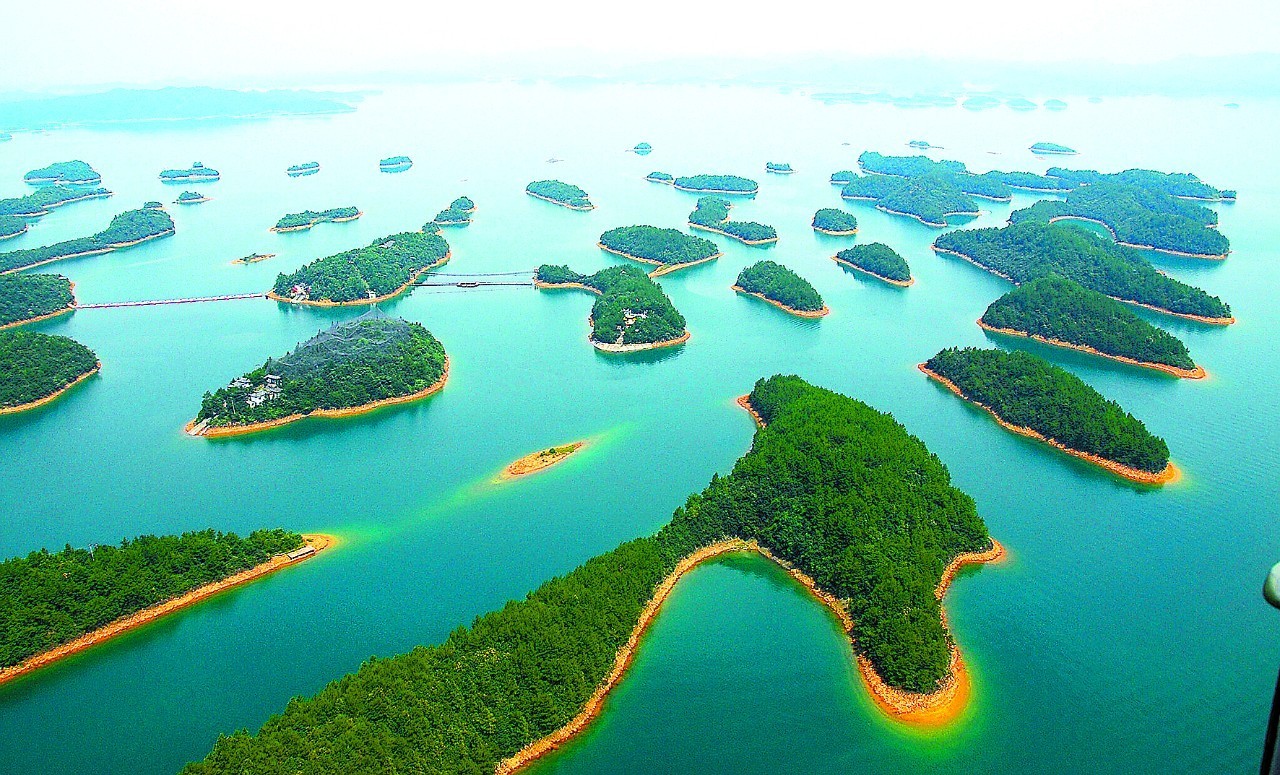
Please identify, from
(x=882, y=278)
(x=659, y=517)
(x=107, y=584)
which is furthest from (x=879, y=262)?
(x=107, y=584)

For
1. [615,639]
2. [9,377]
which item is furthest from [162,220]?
[615,639]

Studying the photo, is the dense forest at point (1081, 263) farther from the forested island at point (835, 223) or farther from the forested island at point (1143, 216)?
the forested island at point (835, 223)

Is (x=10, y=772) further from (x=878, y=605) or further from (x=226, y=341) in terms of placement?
(x=226, y=341)

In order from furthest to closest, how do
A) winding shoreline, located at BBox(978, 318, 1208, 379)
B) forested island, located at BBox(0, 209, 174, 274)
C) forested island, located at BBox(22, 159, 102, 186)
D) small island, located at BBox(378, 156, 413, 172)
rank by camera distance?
small island, located at BBox(378, 156, 413, 172), forested island, located at BBox(22, 159, 102, 186), forested island, located at BBox(0, 209, 174, 274), winding shoreline, located at BBox(978, 318, 1208, 379)

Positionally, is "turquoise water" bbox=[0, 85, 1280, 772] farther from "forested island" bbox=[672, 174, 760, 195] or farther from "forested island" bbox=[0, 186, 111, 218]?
"forested island" bbox=[672, 174, 760, 195]

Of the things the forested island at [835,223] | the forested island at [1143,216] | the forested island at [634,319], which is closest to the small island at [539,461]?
the forested island at [634,319]

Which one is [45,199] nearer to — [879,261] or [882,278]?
[879,261]

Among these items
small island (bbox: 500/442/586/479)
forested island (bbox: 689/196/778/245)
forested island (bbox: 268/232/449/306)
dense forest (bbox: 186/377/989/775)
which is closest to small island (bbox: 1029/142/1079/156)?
forested island (bbox: 689/196/778/245)
